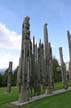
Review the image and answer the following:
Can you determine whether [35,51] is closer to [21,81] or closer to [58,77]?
[21,81]

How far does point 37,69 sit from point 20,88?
8.68 feet

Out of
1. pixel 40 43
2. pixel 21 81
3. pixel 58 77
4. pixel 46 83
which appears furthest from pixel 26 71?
pixel 58 77

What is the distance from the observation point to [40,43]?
1891cm

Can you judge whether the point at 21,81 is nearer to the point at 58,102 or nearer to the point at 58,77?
the point at 58,102

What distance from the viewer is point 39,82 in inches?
680

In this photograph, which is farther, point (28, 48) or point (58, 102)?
point (28, 48)

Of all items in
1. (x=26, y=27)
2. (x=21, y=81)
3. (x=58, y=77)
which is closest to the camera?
(x=21, y=81)

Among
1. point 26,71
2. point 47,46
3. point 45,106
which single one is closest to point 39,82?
point 26,71

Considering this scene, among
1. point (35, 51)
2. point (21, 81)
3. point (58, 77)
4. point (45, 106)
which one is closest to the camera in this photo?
point (45, 106)

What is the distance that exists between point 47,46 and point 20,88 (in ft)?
17.2

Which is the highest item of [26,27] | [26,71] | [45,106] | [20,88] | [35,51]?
[26,27]

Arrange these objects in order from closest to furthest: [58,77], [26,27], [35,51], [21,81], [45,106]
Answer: [45,106] → [21,81] → [26,27] → [35,51] → [58,77]

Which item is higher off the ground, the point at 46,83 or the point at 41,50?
the point at 41,50

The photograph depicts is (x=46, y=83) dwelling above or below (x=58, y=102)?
above
